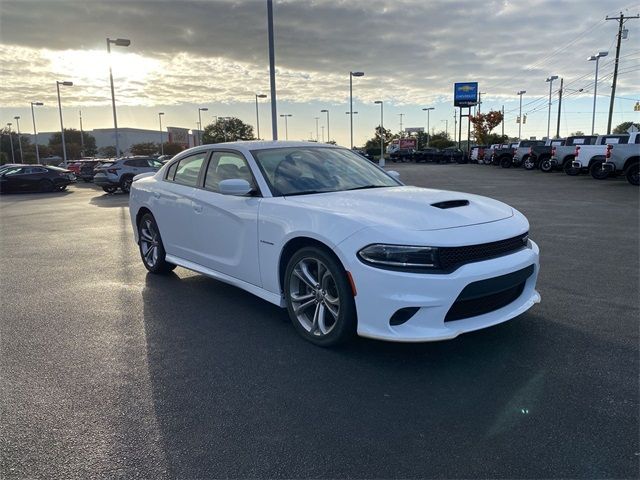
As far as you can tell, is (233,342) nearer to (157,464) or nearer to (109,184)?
(157,464)

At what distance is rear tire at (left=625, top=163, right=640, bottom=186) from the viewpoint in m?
18.5

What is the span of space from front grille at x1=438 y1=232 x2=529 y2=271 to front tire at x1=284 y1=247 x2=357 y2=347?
27.2 inches

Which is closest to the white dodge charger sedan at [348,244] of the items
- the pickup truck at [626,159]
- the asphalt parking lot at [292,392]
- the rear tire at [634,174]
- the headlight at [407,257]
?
the headlight at [407,257]

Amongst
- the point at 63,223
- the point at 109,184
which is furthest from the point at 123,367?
the point at 109,184

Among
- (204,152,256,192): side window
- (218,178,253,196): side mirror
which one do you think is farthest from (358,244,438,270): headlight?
(204,152,256,192): side window

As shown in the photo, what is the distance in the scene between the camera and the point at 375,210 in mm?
3750

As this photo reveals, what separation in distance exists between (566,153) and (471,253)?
26.0 m

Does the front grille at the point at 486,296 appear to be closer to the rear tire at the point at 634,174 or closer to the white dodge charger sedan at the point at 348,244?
the white dodge charger sedan at the point at 348,244

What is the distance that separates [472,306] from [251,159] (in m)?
2.42

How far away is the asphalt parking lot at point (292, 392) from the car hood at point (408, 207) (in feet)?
3.22

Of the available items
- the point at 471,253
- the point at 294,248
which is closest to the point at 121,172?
the point at 294,248

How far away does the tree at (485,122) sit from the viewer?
87562mm

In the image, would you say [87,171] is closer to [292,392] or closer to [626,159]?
[626,159]

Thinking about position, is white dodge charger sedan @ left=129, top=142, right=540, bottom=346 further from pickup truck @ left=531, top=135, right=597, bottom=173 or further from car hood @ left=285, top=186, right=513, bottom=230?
pickup truck @ left=531, top=135, right=597, bottom=173
